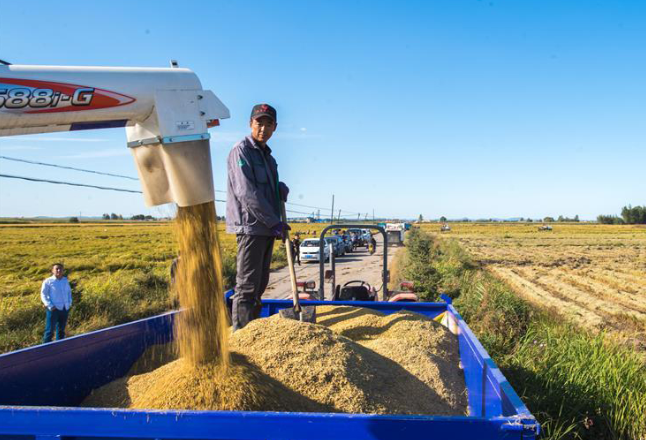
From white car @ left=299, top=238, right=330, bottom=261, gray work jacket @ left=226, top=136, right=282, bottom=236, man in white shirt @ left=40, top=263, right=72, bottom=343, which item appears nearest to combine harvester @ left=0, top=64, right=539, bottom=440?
gray work jacket @ left=226, top=136, right=282, bottom=236

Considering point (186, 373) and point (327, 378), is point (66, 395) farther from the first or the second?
point (327, 378)

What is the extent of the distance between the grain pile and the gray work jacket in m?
0.82

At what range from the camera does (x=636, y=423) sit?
3.44 m

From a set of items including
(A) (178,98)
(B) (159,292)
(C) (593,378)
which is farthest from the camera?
(B) (159,292)

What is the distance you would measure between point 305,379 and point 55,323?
22.9 ft

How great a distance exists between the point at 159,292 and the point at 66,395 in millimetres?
9752

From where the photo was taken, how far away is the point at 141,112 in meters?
2.05

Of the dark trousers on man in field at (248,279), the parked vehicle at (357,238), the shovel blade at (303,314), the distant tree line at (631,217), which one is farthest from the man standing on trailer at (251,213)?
the distant tree line at (631,217)

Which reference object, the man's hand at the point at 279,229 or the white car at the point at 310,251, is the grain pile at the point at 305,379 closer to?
the man's hand at the point at 279,229

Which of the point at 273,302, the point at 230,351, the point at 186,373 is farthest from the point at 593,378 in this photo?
the point at 186,373

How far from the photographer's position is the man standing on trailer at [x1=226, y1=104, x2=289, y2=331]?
3312 mm

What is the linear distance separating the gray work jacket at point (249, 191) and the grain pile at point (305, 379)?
82cm

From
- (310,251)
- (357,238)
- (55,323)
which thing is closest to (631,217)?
(357,238)

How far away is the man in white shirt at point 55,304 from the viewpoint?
Answer: 7.50 meters
